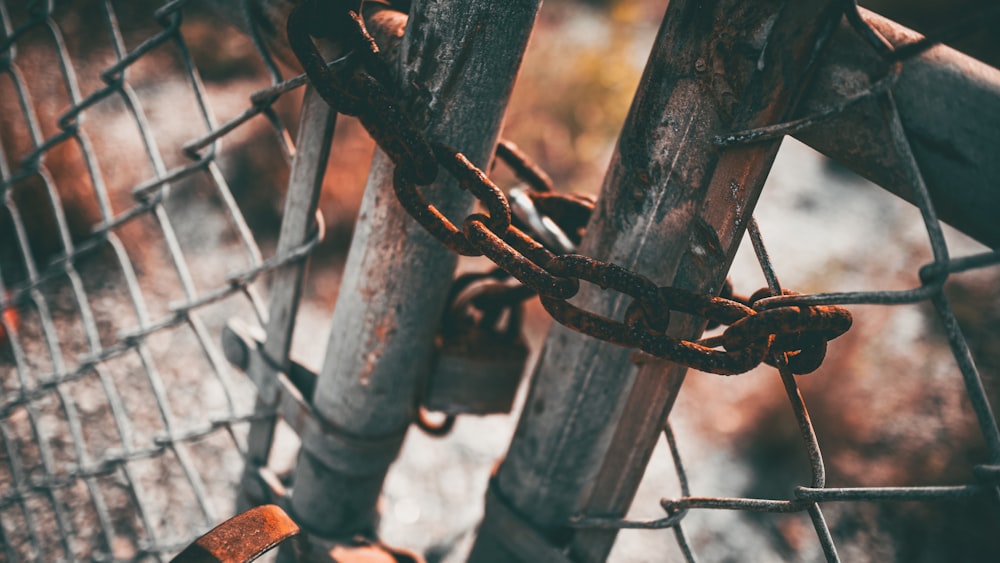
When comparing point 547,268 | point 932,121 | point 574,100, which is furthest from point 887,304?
point 574,100

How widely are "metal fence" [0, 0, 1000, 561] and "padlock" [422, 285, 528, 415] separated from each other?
0.32ft

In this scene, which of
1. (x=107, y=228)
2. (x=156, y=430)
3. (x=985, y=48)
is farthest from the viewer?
(x=985, y=48)

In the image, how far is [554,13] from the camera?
5383 millimetres

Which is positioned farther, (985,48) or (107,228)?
(985,48)

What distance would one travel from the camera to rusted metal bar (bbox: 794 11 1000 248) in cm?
39

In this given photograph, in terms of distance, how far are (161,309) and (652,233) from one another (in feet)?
7.73

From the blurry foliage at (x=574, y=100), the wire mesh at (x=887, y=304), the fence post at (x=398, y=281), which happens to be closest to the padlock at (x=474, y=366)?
the fence post at (x=398, y=281)

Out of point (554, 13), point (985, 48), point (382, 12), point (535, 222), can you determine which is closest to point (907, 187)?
point (535, 222)

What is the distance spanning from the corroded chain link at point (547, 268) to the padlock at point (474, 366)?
285 millimetres

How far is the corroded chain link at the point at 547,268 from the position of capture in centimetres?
45

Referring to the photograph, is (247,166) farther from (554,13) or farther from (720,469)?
(554,13)

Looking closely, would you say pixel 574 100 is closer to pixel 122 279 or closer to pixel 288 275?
pixel 122 279

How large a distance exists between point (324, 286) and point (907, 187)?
2546 millimetres

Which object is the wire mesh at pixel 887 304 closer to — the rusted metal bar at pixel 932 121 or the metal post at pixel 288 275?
the rusted metal bar at pixel 932 121
